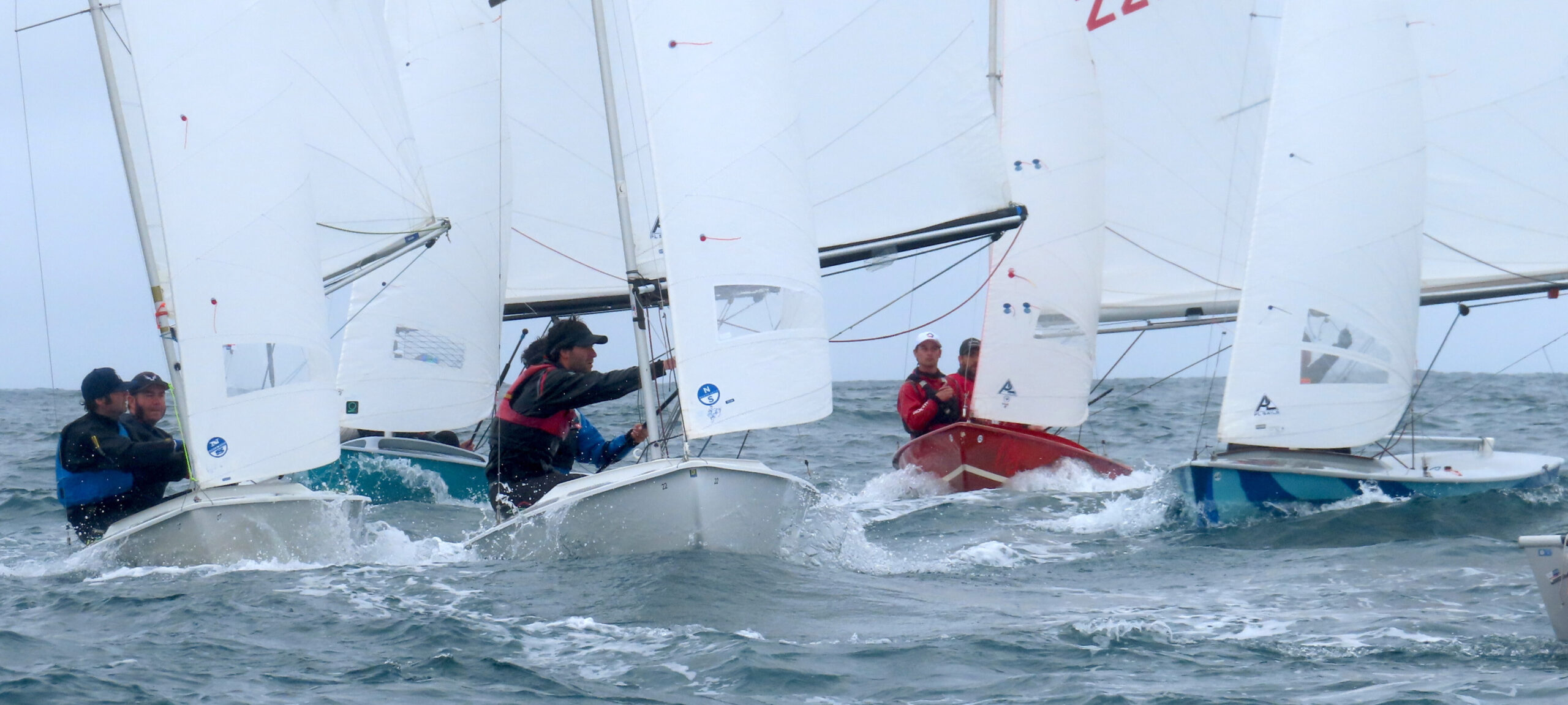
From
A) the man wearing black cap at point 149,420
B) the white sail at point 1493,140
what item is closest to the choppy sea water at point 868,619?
the man wearing black cap at point 149,420

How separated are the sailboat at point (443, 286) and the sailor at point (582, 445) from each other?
3.26 meters

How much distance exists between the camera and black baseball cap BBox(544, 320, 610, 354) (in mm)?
6598

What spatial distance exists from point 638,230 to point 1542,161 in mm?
5997

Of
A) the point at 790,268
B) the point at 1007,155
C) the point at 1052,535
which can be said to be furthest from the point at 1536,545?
the point at 1007,155

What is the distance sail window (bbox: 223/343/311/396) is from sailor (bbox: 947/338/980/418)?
522 centimetres

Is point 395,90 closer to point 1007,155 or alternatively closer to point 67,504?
point 67,504

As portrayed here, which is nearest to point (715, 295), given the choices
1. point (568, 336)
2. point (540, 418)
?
point (568, 336)

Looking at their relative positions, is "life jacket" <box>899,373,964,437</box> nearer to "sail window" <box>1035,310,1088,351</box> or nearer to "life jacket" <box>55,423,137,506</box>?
"sail window" <box>1035,310,1088,351</box>

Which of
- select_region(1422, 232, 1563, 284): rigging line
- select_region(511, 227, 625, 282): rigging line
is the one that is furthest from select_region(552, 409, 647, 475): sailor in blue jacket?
select_region(1422, 232, 1563, 284): rigging line

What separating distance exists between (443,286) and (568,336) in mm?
4286

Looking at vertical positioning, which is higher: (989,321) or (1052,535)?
(989,321)

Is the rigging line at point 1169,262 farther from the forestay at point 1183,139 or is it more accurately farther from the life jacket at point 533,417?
the life jacket at point 533,417

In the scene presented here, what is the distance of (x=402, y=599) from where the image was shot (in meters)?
5.64

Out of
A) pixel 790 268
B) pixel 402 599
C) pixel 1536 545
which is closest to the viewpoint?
pixel 1536 545
